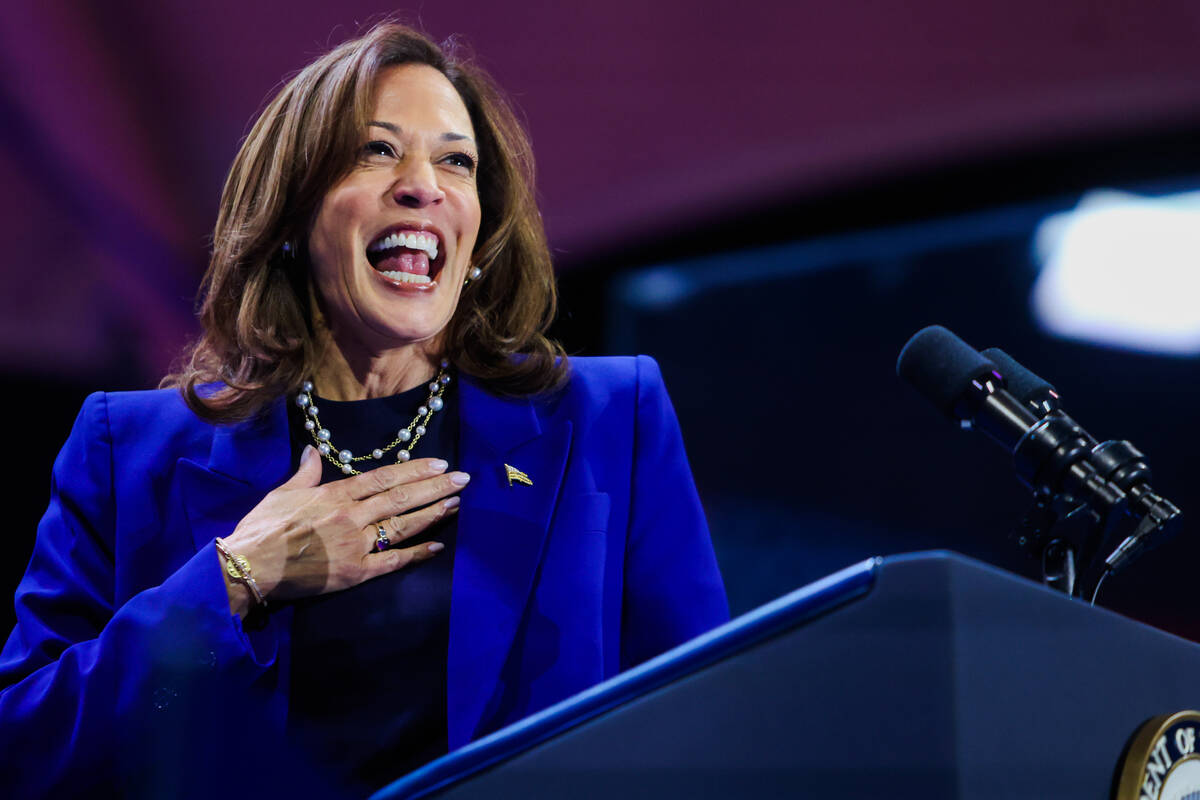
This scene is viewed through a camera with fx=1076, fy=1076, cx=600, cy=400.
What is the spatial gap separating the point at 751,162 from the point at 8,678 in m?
1.71

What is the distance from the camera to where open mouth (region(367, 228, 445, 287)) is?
144 centimetres

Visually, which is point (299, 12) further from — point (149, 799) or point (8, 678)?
point (149, 799)

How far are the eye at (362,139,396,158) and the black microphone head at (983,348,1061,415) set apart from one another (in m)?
0.87

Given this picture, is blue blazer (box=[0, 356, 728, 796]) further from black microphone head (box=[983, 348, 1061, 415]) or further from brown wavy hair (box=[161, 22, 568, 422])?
black microphone head (box=[983, 348, 1061, 415])

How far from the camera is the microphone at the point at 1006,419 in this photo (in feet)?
2.78

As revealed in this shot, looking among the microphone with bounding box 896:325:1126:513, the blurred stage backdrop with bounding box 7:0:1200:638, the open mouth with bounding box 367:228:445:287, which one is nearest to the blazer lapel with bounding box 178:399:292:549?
the open mouth with bounding box 367:228:445:287

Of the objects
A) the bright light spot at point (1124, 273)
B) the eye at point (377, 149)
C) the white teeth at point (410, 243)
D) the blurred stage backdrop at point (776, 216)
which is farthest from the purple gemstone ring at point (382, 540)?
the bright light spot at point (1124, 273)

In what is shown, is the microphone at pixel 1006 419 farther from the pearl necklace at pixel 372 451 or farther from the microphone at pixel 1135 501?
the pearl necklace at pixel 372 451

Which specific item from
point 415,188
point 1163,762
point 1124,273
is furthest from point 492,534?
point 1124,273

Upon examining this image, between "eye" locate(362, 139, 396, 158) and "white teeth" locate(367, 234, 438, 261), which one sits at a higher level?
"eye" locate(362, 139, 396, 158)

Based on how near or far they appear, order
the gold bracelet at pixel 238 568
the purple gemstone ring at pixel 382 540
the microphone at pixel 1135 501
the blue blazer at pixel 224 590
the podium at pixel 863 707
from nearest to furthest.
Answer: the podium at pixel 863 707 → the microphone at pixel 1135 501 → the blue blazer at pixel 224 590 → the gold bracelet at pixel 238 568 → the purple gemstone ring at pixel 382 540

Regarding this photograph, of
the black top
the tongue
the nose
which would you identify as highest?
the nose

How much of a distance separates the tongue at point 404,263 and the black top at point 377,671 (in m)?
0.34

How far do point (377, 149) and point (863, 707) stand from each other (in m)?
1.13
